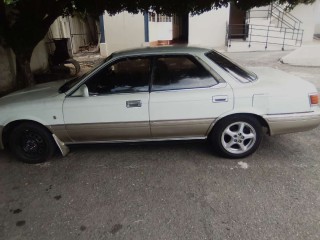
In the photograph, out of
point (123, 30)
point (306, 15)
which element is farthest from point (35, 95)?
point (306, 15)

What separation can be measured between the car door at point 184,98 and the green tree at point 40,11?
3.72 metres

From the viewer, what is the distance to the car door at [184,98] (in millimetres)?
3609

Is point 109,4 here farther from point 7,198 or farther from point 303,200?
point 303,200

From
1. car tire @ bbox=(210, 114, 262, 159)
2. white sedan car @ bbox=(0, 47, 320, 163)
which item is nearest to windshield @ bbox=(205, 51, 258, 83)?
white sedan car @ bbox=(0, 47, 320, 163)

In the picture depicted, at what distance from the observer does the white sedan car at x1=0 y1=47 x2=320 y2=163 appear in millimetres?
3623

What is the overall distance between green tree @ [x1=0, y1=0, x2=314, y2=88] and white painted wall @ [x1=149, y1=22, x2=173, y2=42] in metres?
10.1

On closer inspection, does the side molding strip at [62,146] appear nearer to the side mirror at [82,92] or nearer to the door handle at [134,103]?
the side mirror at [82,92]

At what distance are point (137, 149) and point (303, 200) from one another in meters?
2.24

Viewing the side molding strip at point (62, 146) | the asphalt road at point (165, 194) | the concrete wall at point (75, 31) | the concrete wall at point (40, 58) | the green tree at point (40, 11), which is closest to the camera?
the asphalt road at point (165, 194)

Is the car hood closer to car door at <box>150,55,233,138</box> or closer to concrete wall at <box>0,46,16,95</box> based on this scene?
car door at <box>150,55,233,138</box>

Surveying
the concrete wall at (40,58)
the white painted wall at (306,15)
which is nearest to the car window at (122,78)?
the concrete wall at (40,58)

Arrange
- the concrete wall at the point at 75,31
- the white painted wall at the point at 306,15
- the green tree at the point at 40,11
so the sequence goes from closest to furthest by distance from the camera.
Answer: the green tree at the point at 40,11 < the concrete wall at the point at 75,31 < the white painted wall at the point at 306,15

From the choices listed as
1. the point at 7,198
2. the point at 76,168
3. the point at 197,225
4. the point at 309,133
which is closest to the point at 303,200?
the point at 197,225

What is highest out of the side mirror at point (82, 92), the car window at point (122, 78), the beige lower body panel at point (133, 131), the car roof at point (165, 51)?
the car roof at point (165, 51)
